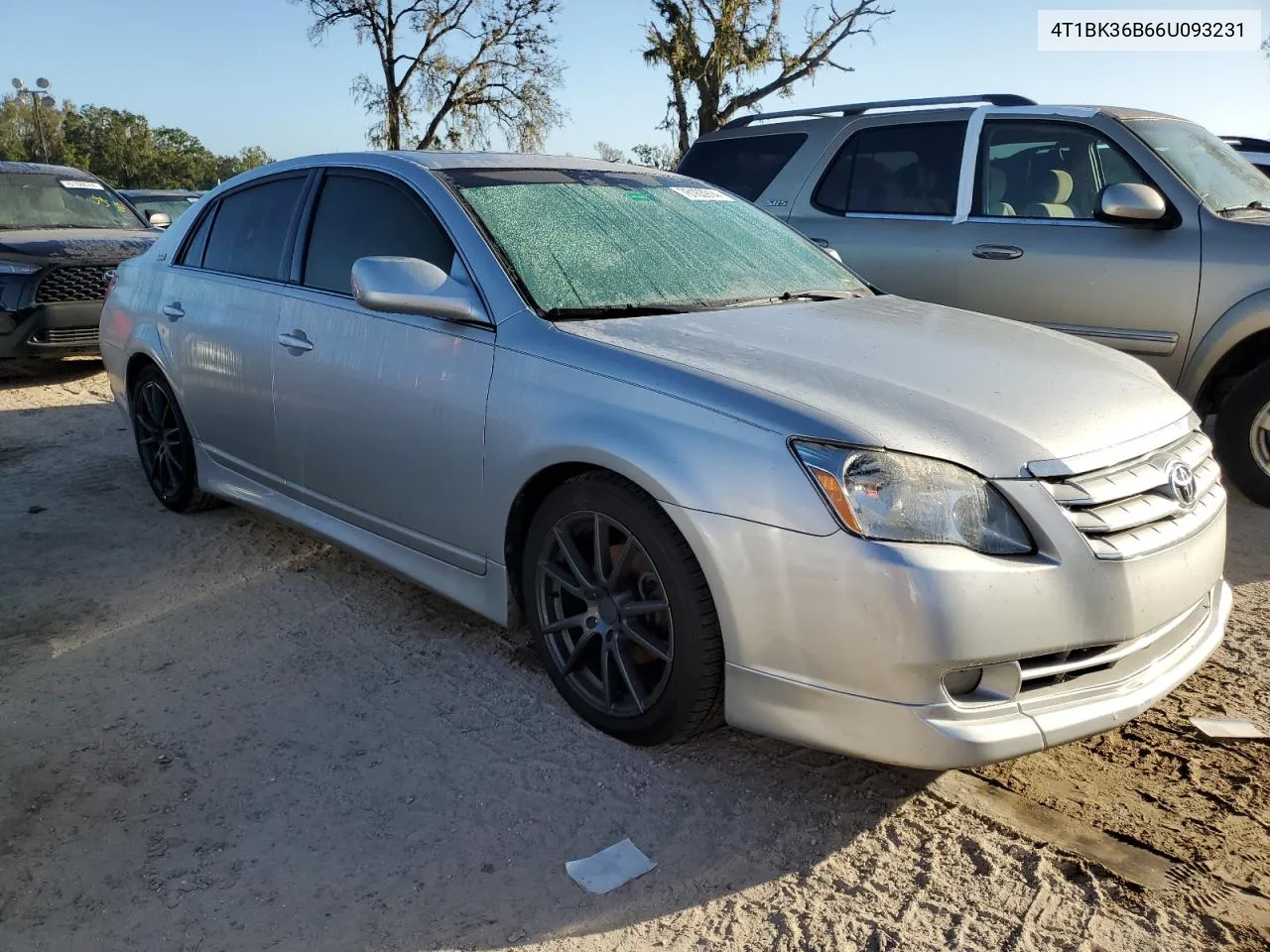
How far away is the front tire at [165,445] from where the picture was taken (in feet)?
16.3

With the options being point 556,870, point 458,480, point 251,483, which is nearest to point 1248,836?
point 556,870

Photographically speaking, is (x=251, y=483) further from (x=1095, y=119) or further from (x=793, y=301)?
(x=1095, y=119)

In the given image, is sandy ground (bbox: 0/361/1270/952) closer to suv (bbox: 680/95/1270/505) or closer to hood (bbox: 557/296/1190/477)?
hood (bbox: 557/296/1190/477)

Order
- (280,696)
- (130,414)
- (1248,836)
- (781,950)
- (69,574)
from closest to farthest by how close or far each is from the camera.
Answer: (781,950) → (1248,836) → (280,696) → (69,574) → (130,414)

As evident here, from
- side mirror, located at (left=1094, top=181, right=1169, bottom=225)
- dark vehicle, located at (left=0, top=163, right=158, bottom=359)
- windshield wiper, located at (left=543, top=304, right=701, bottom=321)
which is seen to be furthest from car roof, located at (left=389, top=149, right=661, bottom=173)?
dark vehicle, located at (left=0, top=163, right=158, bottom=359)

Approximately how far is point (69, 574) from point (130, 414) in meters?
1.28

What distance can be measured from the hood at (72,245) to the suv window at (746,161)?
514cm

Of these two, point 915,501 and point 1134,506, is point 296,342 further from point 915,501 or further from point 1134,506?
point 1134,506

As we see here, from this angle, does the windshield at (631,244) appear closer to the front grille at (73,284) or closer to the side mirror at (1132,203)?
the side mirror at (1132,203)

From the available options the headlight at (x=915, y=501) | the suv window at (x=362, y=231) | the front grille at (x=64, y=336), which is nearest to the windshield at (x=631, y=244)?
the suv window at (x=362, y=231)

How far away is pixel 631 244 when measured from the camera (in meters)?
3.62

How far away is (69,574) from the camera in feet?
14.5

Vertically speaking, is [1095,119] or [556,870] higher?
[1095,119]

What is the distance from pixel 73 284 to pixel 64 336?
1.48 feet
